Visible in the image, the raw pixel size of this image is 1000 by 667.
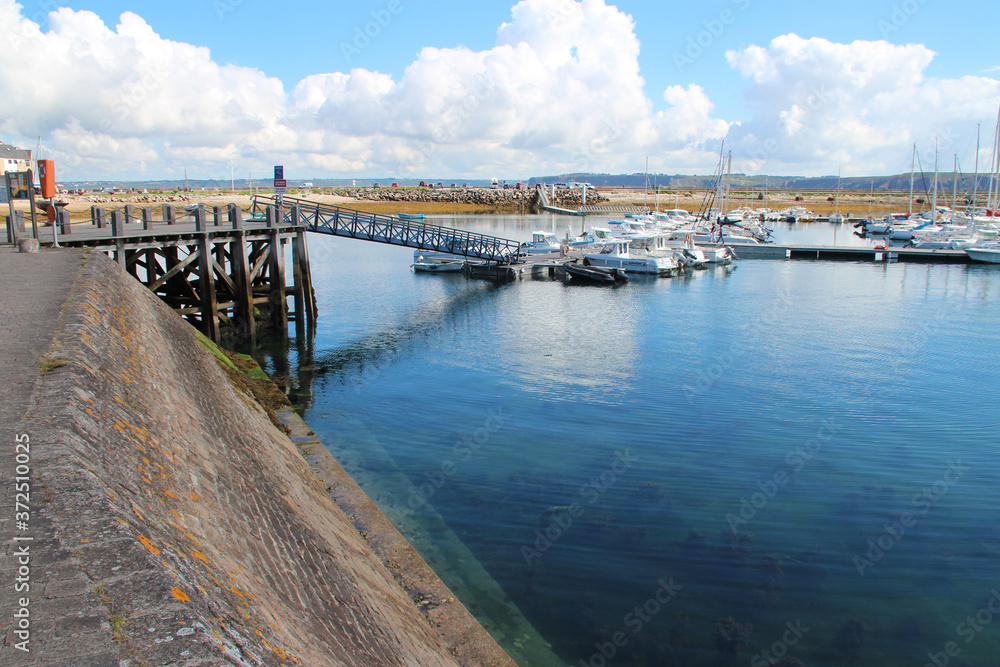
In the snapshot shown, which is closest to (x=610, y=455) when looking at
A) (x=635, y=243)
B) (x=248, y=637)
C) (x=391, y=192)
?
(x=248, y=637)

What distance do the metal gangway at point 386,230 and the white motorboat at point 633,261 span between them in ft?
21.3

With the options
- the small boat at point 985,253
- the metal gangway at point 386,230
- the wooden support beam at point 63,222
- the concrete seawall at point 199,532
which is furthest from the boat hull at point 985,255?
the wooden support beam at point 63,222

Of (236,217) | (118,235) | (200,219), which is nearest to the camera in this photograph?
(118,235)

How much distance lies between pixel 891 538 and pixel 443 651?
27.0ft

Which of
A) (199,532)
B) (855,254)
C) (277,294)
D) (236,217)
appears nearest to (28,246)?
(236,217)

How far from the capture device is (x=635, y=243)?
183ft

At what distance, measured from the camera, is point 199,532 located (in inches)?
210

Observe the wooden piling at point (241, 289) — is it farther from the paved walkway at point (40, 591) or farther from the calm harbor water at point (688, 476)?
the paved walkway at point (40, 591)

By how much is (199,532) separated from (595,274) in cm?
4290

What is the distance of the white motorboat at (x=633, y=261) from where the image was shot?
50781 mm

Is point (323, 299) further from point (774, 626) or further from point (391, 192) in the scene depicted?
point (391, 192)

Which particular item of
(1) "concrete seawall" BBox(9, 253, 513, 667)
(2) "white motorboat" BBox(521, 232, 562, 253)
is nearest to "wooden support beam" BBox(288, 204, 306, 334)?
(1) "concrete seawall" BBox(9, 253, 513, 667)

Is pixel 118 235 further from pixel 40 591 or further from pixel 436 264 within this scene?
pixel 436 264

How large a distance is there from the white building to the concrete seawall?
2722 centimetres
